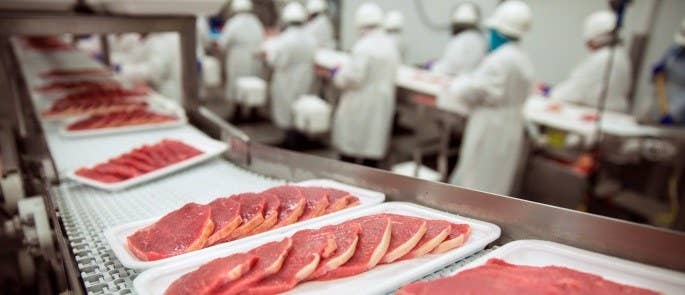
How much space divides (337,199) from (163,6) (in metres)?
1.41

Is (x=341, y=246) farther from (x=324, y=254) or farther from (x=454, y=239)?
(x=454, y=239)

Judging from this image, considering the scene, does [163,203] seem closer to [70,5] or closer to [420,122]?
[70,5]

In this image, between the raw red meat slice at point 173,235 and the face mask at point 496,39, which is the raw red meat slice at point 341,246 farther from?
the face mask at point 496,39

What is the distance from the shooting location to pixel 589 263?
1057mm

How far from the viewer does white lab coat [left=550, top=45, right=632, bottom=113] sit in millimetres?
5074

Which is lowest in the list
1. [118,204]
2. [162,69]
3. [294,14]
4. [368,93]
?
[118,204]

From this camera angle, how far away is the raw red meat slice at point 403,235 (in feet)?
3.52

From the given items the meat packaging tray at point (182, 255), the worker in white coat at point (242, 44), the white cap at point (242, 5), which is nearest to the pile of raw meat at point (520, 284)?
the meat packaging tray at point (182, 255)

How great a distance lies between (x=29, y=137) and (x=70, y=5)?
65 centimetres

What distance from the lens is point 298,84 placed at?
276 inches

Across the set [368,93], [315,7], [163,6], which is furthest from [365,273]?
[315,7]

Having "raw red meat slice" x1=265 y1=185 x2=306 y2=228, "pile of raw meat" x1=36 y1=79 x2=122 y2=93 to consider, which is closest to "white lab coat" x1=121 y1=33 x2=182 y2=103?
"pile of raw meat" x1=36 y1=79 x2=122 y2=93

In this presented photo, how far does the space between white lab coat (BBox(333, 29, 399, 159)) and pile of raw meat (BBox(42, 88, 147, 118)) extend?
2863 millimetres

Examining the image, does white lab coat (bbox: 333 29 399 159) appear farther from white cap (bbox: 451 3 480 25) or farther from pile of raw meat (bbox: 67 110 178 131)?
pile of raw meat (bbox: 67 110 178 131)
